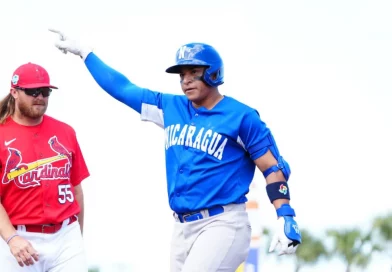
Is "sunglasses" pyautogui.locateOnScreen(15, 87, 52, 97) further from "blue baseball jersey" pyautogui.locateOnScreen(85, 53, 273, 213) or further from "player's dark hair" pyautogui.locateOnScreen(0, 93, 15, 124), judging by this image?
"blue baseball jersey" pyautogui.locateOnScreen(85, 53, 273, 213)

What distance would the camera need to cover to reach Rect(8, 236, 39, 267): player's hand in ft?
23.7

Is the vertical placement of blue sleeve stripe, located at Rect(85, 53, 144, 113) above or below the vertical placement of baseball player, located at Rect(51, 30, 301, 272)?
above

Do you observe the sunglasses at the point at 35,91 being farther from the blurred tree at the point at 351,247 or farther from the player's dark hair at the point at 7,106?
the blurred tree at the point at 351,247

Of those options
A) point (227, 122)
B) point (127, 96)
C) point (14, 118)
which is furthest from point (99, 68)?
point (227, 122)

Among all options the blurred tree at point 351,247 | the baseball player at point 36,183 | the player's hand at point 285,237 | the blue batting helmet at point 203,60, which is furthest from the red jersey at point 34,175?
the blurred tree at point 351,247

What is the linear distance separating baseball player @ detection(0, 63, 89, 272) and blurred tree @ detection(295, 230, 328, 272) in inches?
1452

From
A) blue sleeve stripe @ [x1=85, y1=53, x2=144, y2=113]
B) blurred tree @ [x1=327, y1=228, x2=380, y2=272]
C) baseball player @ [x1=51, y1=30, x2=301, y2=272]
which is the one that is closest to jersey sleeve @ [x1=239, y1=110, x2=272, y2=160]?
baseball player @ [x1=51, y1=30, x2=301, y2=272]

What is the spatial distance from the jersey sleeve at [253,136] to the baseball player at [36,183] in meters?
1.73

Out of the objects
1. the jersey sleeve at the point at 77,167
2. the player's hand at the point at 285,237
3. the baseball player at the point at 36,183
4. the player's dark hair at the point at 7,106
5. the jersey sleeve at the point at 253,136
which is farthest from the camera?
the jersey sleeve at the point at 77,167

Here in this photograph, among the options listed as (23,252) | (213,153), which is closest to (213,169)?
(213,153)

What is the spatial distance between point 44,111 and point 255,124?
1.96 m

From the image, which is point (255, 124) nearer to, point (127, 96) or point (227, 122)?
point (227, 122)

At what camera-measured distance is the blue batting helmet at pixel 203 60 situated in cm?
716

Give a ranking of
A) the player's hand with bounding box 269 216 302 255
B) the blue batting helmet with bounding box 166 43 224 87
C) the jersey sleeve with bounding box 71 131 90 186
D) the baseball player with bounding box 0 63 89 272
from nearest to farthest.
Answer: the player's hand with bounding box 269 216 302 255, the blue batting helmet with bounding box 166 43 224 87, the baseball player with bounding box 0 63 89 272, the jersey sleeve with bounding box 71 131 90 186
